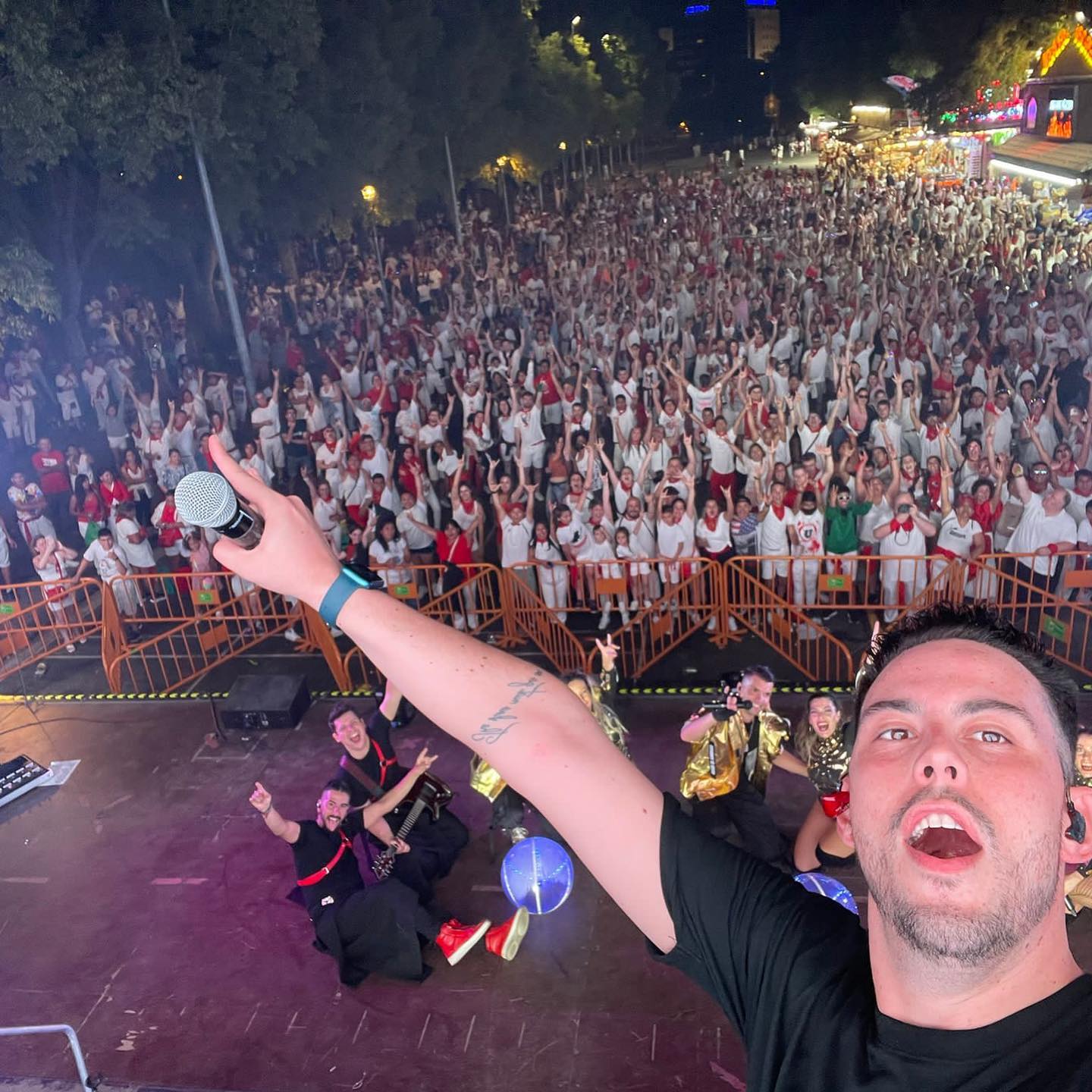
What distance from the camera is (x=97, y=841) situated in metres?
8.04

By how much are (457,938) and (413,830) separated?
0.92m

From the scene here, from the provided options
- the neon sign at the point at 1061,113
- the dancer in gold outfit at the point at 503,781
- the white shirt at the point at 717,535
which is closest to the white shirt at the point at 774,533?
the white shirt at the point at 717,535

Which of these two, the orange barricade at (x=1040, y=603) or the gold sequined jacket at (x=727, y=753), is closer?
the gold sequined jacket at (x=727, y=753)

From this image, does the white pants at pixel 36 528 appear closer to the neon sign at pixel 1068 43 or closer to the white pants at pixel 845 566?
the white pants at pixel 845 566

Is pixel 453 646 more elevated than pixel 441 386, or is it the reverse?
pixel 453 646

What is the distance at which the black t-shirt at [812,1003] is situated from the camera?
1.41 meters

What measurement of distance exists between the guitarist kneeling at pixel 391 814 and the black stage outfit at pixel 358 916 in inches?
9.9

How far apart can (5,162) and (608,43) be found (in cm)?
5094

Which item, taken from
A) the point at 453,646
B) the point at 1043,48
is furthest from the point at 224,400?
the point at 1043,48

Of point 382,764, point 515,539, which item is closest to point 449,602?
point 515,539

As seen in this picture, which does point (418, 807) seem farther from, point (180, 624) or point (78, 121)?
point (78, 121)

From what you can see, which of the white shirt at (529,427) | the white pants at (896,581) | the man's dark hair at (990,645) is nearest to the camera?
the man's dark hair at (990,645)

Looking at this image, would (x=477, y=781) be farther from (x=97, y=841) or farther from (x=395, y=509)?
(x=395, y=509)

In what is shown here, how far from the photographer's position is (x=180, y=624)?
35.9ft
